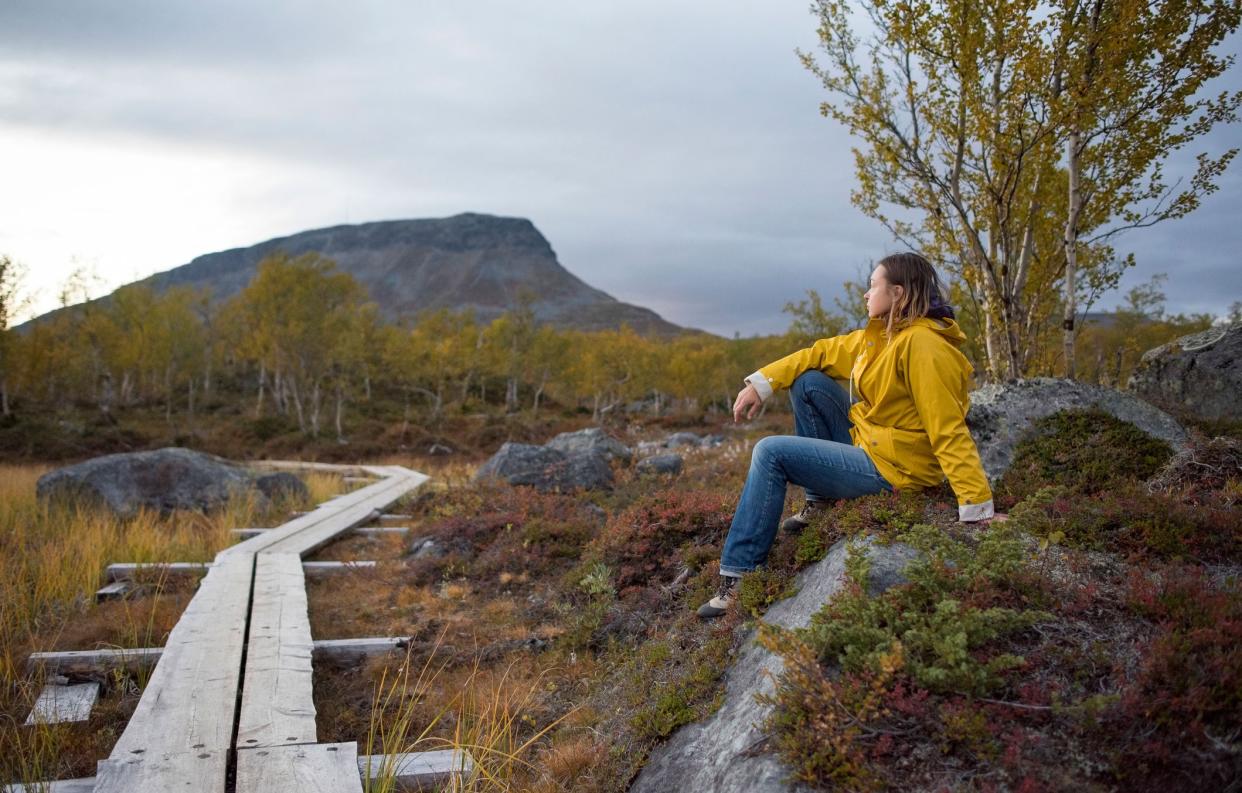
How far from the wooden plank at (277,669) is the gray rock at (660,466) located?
5865 millimetres

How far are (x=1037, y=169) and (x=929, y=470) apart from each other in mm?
7062

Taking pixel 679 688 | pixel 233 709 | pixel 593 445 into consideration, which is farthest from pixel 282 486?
pixel 679 688

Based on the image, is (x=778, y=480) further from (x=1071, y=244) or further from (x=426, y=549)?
(x=1071, y=244)

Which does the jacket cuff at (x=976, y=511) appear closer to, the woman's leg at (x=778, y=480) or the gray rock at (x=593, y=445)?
the woman's leg at (x=778, y=480)

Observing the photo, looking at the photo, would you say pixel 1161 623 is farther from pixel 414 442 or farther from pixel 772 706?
pixel 414 442

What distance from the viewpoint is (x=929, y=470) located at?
13.8ft

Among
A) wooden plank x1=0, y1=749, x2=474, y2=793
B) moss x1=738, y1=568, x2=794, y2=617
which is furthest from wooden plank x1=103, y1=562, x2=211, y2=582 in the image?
moss x1=738, y1=568, x2=794, y2=617

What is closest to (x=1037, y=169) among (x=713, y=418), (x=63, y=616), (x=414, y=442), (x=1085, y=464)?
(x=1085, y=464)

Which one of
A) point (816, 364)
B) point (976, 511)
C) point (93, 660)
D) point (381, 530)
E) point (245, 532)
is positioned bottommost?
point (381, 530)

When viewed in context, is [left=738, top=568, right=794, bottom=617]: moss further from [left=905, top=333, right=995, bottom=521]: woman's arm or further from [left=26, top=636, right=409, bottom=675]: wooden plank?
[left=26, top=636, right=409, bottom=675]: wooden plank

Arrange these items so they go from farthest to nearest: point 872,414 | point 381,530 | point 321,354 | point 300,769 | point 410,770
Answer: point 321,354, point 381,530, point 872,414, point 410,770, point 300,769

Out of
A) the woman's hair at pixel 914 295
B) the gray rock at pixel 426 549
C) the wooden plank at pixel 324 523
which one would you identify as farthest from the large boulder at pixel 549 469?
the woman's hair at pixel 914 295

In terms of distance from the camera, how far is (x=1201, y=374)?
784cm

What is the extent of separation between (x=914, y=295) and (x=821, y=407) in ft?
2.97
